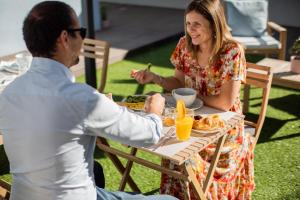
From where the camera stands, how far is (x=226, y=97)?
8.89 feet

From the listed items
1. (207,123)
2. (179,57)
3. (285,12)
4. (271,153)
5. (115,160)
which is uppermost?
(179,57)

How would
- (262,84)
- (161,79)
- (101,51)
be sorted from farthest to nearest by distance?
(101,51) < (262,84) < (161,79)

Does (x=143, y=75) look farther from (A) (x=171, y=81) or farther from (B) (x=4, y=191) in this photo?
(B) (x=4, y=191)

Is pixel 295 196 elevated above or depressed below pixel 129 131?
below

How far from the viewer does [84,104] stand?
1639mm

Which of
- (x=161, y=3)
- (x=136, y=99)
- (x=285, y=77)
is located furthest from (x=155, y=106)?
(x=161, y=3)

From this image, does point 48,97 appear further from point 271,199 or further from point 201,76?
point 271,199

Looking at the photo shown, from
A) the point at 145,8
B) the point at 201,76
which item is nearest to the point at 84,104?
the point at 201,76

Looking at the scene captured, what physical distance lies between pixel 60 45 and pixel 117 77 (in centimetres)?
472

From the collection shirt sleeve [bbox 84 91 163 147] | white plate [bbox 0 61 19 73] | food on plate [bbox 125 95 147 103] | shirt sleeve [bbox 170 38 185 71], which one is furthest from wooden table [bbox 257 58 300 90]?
shirt sleeve [bbox 84 91 163 147]

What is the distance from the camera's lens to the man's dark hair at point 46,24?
1.65 m

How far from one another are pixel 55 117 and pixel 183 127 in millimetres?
803

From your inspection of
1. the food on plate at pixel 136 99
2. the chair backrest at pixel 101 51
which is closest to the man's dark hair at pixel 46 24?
the food on plate at pixel 136 99

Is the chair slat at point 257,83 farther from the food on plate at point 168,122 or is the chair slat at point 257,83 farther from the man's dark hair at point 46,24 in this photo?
the man's dark hair at point 46,24
